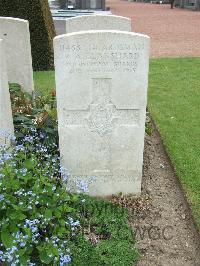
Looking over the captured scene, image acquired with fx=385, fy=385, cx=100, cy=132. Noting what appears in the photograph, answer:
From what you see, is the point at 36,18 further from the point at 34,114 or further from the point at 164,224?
the point at 164,224

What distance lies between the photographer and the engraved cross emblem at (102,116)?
356 centimetres

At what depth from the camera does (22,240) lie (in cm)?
263

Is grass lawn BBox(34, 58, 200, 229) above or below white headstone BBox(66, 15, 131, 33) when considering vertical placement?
below

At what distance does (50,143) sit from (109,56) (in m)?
1.33

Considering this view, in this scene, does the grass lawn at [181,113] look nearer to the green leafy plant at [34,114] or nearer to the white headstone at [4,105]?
the green leafy plant at [34,114]

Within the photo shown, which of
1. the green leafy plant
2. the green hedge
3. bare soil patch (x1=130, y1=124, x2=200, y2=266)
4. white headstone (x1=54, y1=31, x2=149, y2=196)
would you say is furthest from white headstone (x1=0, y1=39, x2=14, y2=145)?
the green hedge

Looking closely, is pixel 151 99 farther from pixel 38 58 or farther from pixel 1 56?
pixel 1 56

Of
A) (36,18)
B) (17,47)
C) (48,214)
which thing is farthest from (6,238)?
(36,18)

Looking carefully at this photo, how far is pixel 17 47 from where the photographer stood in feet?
18.7

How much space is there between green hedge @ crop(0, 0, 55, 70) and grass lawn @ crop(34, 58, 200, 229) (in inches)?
22.1

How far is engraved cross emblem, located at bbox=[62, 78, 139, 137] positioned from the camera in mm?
3561

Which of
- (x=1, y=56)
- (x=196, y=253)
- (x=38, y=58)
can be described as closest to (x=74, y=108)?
(x=1, y=56)

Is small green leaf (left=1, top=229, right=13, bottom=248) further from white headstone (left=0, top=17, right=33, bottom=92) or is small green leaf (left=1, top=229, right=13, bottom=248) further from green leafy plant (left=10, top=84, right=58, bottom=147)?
white headstone (left=0, top=17, right=33, bottom=92)

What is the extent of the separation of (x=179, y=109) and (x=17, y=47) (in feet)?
9.23
